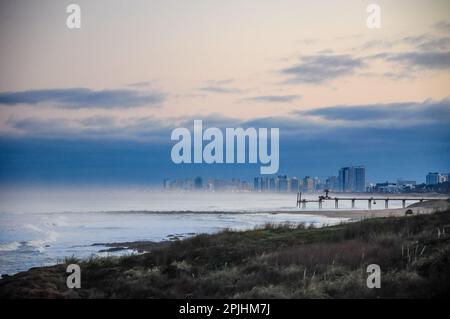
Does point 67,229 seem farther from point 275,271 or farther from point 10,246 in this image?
point 275,271

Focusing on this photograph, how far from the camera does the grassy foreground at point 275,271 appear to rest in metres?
11.1

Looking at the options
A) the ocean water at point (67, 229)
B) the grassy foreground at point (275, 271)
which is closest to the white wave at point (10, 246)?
the ocean water at point (67, 229)

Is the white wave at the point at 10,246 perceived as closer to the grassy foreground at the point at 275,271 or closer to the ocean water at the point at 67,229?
the ocean water at the point at 67,229

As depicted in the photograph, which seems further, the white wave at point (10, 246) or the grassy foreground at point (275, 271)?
the white wave at point (10, 246)

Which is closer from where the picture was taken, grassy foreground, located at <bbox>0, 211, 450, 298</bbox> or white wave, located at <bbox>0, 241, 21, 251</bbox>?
grassy foreground, located at <bbox>0, 211, 450, 298</bbox>

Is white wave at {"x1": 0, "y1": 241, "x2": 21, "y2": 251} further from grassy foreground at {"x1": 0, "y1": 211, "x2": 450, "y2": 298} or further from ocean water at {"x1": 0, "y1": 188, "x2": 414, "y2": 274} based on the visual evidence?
grassy foreground at {"x1": 0, "y1": 211, "x2": 450, "y2": 298}

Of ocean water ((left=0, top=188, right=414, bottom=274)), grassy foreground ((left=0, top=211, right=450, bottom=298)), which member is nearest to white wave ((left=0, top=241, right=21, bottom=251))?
ocean water ((left=0, top=188, right=414, bottom=274))

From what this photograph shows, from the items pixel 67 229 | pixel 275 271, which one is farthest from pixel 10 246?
pixel 275 271

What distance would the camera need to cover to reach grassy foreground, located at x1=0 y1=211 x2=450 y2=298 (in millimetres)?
11070

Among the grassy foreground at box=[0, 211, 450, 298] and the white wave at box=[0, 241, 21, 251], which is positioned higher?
the grassy foreground at box=[0, 211, 450, 298]

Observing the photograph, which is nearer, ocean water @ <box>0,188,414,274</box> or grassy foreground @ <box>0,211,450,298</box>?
grassy foreground @ <box>0,211,450,298</box>
